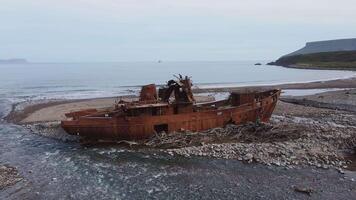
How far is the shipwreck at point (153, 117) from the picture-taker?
26562mm

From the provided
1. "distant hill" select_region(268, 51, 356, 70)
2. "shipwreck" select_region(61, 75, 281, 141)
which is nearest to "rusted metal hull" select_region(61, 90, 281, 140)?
"shipwreck" select_region(61, 75, 281, 141)

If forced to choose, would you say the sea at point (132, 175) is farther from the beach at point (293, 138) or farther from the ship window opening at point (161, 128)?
the ship window opening at point (161, 128)

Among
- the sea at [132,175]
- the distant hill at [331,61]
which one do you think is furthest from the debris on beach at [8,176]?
A: the distant hill at [331,61]

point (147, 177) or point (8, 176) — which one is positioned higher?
point (8, 176)

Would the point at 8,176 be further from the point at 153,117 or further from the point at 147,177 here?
the point at 153,117

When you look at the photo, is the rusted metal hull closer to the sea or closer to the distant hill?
the sea

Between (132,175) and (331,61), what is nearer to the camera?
(132,175)

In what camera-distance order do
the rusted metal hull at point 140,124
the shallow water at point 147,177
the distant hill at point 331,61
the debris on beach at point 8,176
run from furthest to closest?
the distant hill at point 331,61 < the rusted metal hull at point 140,124 < the debris on beach at point 8,176 < the shallow water at point 147,177

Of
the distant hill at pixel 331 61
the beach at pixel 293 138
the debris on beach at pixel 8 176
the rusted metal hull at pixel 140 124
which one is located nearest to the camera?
the debris on beach at pixel 8 176

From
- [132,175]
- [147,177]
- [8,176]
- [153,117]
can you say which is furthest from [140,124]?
[8,176]

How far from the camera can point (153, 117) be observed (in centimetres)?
2688

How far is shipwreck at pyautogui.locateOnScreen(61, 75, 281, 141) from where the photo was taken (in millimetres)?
26562

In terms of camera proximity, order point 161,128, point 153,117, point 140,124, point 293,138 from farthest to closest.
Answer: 1. point 161,128
2. point 153,117
3. point 140,124
4. point 293,138

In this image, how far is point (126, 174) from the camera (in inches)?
811
